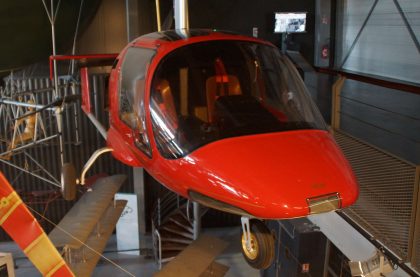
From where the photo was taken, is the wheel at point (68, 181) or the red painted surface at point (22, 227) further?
the wheel at point (68, 181)

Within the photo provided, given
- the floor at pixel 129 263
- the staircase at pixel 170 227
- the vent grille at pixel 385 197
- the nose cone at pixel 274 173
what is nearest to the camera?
the nose cone at pixel 274 173

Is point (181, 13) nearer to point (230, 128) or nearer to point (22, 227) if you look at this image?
point (230, 128)

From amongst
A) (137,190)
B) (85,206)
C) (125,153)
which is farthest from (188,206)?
(125,153)

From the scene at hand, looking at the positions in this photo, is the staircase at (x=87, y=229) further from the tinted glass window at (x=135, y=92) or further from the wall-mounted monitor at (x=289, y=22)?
the wall-mounted monitor at (x=289, y=22)

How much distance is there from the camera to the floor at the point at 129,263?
6.80 metres

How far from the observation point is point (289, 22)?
9.22m

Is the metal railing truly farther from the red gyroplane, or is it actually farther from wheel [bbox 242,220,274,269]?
wheel [bbox 242,220,274,269]

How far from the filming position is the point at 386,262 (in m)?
2.93

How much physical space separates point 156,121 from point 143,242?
5427 millimetres

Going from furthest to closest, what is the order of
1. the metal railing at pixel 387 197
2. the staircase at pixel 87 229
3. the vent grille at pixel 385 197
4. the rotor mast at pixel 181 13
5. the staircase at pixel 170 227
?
the staircase at pixel 170 227 < the staircase at pixel 87 229 < the rotor mast at pixel 181 13 < the vent grille at pixel 385 197 < the metal railing at pixel 387 197

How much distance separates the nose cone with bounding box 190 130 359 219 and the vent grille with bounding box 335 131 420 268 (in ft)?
3.77

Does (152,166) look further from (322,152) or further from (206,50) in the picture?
(322,152)

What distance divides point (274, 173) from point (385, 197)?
1.77 m

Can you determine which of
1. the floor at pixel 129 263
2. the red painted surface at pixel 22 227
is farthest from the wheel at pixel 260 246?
the floor at pixel 129 263
